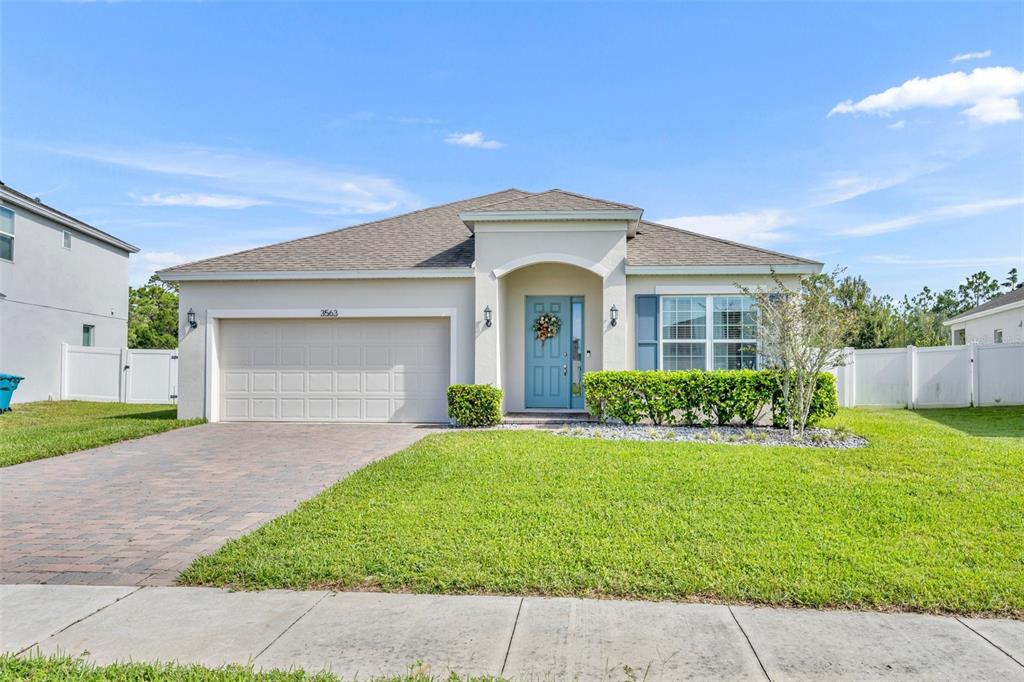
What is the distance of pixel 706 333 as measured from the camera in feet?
41.1

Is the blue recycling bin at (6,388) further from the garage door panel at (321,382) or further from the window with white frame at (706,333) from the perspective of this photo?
the window with white frame at (706,333)

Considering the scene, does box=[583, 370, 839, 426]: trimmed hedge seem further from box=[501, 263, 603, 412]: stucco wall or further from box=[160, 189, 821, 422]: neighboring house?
box=[501, 263, 603, 412]: stucco wall

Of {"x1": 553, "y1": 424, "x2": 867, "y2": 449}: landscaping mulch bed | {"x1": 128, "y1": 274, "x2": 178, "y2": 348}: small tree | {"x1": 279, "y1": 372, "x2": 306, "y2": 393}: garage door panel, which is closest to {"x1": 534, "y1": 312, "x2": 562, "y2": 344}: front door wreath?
{"x1": 553, "y1": 424, "x2": 867, "y2": 449}: landscaping mulch bed

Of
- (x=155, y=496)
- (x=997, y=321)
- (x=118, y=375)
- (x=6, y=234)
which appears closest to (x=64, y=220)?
(x=6, y=234)

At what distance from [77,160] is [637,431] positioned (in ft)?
47.2

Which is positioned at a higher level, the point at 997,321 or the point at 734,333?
the point at 997,321

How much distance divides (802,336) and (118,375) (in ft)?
64.3

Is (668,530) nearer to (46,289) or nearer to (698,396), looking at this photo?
(698,396)

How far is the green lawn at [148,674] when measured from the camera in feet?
9.54

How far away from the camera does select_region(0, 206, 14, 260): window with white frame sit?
57.3 ft

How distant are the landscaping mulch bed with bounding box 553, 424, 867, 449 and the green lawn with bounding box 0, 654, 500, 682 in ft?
24.9

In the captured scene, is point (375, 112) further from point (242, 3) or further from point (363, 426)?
point (363, 426)

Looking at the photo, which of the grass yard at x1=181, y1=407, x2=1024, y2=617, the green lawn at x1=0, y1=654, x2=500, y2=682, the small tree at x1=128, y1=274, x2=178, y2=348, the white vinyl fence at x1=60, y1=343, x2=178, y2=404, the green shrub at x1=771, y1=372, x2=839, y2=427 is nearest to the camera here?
the green lawn at x1=0, y1=654, x2=500, y2=682

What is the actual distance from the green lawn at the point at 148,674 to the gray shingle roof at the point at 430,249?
1043 centimetres
